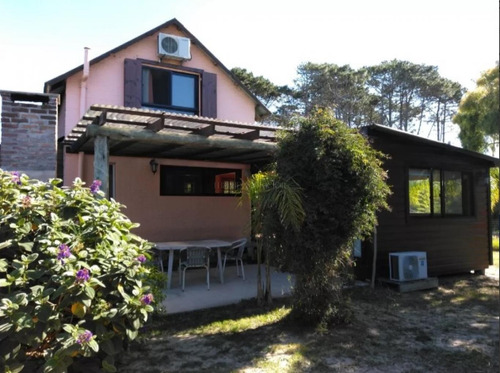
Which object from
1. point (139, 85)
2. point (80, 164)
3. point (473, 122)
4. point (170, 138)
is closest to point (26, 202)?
point (170, 138)

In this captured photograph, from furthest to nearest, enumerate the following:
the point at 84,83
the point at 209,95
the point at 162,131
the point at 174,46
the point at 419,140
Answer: the point at 209,95
the point at 174,46
the point at 84,83
the point at 419,140
the point at 162,131

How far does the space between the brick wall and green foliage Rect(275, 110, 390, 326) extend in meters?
3.53

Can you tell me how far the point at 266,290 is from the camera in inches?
225

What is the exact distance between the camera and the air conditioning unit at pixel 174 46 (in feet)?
32.4

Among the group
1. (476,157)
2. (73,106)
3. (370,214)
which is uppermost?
(73,106)

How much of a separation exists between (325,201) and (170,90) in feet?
22.4

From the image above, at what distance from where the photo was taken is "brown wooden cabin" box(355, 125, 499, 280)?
7.29 m

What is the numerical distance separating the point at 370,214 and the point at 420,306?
7.13 ft

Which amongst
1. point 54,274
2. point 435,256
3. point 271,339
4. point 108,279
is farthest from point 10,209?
point 435,256

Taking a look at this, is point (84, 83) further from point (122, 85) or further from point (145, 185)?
point (145, 185)

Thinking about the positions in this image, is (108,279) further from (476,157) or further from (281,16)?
(476,157)

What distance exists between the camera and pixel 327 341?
14.0ft

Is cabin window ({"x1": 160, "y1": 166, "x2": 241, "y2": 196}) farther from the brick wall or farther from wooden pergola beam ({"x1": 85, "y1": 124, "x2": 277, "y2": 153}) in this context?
the brick wall

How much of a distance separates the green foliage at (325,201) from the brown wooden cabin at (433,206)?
2.63 m
